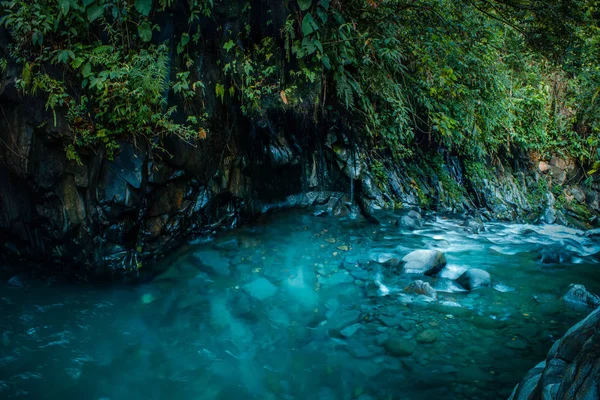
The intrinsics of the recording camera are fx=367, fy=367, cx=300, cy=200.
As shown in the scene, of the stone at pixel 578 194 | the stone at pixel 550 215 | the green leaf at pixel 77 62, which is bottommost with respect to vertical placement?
the stone at pixel 550 215

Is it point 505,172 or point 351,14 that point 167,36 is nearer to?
point 351,14

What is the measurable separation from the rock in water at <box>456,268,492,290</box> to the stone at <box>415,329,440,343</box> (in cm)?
109

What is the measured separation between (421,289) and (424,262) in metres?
0.65

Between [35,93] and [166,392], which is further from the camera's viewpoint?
[35,93]

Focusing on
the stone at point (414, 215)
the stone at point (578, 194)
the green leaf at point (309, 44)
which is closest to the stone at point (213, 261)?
the green leaf at point (309, 44)

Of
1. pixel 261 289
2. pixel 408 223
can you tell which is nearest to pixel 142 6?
pixel 261 289

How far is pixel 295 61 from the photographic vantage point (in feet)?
18.5

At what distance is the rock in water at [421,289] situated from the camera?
380cm

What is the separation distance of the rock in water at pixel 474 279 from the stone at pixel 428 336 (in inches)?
42.9

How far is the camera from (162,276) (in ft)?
13.7

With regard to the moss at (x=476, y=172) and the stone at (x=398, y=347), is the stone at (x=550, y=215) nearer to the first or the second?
the moss at (x=476, y=172)

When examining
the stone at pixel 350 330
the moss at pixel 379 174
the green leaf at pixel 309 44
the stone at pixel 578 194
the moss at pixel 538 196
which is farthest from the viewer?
the stone at pixel 578 194

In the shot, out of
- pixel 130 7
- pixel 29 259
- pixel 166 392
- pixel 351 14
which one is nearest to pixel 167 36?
pixel 130 7

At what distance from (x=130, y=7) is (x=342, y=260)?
12.7 feet
